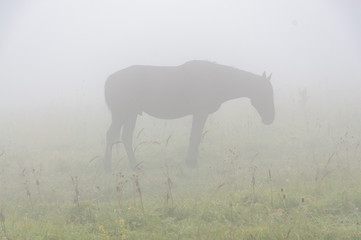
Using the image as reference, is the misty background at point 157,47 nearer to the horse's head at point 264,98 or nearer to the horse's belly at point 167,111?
the horse's belly at point 167,111

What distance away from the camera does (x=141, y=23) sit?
83000 millimetres

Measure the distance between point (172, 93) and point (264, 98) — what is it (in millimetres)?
2873

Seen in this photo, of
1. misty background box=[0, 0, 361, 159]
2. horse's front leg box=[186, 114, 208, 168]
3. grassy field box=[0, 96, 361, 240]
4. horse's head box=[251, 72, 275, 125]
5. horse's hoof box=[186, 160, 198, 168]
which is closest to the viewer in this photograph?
grassy field box=[0, 96, 361, 240]

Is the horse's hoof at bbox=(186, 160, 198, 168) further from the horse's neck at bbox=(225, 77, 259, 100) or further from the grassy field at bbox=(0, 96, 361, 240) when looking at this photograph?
the horse's neck at bbox=(225, 77, 259, 100)

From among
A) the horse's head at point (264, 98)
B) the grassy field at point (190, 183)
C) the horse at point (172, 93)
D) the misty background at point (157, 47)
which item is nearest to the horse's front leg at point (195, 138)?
the horse at point (172, 93)

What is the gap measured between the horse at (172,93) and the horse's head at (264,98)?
0.27m

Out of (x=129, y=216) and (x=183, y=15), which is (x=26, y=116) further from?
(x=183, y=15)

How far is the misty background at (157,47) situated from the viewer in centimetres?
2342

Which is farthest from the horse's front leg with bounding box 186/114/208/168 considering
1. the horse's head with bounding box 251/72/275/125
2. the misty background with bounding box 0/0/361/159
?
the misty background with bounding box 0/0/361/159

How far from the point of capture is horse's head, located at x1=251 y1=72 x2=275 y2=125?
10.9 meters

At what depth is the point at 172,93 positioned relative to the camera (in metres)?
10.5

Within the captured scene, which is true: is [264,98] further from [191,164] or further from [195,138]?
[191,164]

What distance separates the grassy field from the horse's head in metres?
1.08

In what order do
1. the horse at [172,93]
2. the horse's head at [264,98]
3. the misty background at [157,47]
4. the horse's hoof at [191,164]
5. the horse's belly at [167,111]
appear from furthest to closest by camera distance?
the misty background at [157,47], the horse's head at [264,98], the horse's belly at [167,111], the horse at [172,93], the horse's hoof at [191,164]
